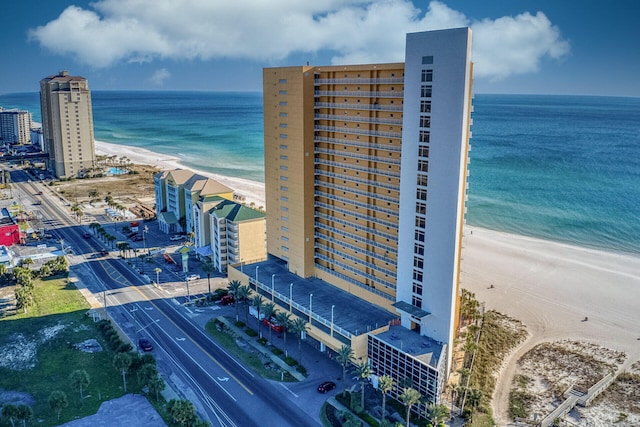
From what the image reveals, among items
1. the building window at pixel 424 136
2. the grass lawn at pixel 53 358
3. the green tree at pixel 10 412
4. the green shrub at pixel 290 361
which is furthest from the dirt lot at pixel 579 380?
the green tree at pixel 10 412

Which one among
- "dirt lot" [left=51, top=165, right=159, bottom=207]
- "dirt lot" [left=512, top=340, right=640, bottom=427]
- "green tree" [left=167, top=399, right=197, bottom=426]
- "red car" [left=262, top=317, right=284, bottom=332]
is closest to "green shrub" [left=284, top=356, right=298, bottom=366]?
"red car" [left=262, top=317, right=284, bottom=332]

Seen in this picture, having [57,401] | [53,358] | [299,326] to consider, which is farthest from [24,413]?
[299,326]

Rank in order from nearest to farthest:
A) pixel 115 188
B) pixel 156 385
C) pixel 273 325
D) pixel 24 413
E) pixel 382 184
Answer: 1. pixel 24 413
2. pixel 156 385
3. pixel 382 184
4. pixel 273 325
5. pixel 115 188

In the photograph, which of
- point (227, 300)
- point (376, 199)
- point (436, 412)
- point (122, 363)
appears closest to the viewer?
point (436, 412)

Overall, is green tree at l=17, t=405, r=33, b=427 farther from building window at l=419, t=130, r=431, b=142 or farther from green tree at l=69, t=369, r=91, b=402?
building window at l=419, t=130, r=431, b=142

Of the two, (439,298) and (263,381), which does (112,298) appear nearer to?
(263,381)

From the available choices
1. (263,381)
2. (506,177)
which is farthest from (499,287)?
(506,177)

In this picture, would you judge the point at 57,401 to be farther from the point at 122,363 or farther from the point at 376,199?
the point at 376,199
